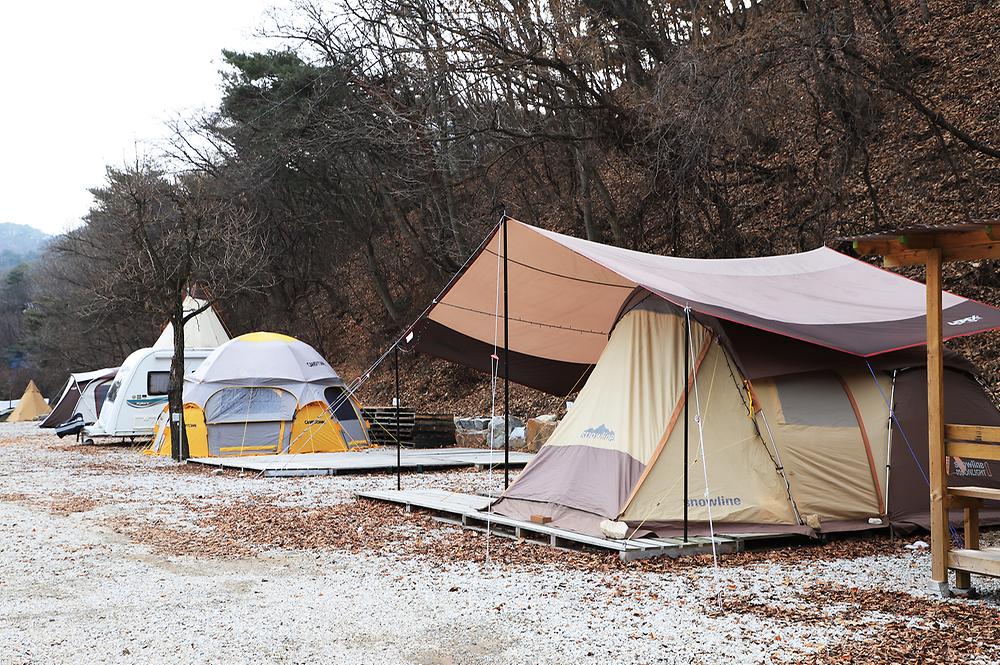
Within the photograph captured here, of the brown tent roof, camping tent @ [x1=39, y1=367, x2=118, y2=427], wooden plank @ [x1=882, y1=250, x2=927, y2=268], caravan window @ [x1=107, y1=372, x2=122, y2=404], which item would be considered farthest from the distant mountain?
wooden plank @ [x1=882, y1=250, x2=927, y2=268]

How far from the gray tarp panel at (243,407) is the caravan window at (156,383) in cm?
467

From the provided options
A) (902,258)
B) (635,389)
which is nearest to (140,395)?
(635,389)

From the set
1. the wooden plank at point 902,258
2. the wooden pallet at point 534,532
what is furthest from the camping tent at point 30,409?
the wooden plank at point 902,258

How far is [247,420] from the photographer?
15.6 meters

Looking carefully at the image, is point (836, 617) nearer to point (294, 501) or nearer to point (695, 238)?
point (294, 501)

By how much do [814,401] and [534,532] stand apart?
2.51 m

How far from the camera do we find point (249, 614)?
520cm

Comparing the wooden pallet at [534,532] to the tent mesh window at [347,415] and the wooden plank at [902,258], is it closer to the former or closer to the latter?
the wooden plank at [902,258]

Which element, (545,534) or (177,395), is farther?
(177,395)

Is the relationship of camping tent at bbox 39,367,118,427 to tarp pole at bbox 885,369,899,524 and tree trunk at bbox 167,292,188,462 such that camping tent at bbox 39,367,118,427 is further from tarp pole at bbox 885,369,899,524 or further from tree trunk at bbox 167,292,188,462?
tarp pole at bbox 885,369,899,524

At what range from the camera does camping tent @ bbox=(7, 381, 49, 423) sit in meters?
35.0

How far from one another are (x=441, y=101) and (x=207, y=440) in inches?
276

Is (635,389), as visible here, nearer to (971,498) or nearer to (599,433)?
(599,433)

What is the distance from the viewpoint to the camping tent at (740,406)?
7051mm
